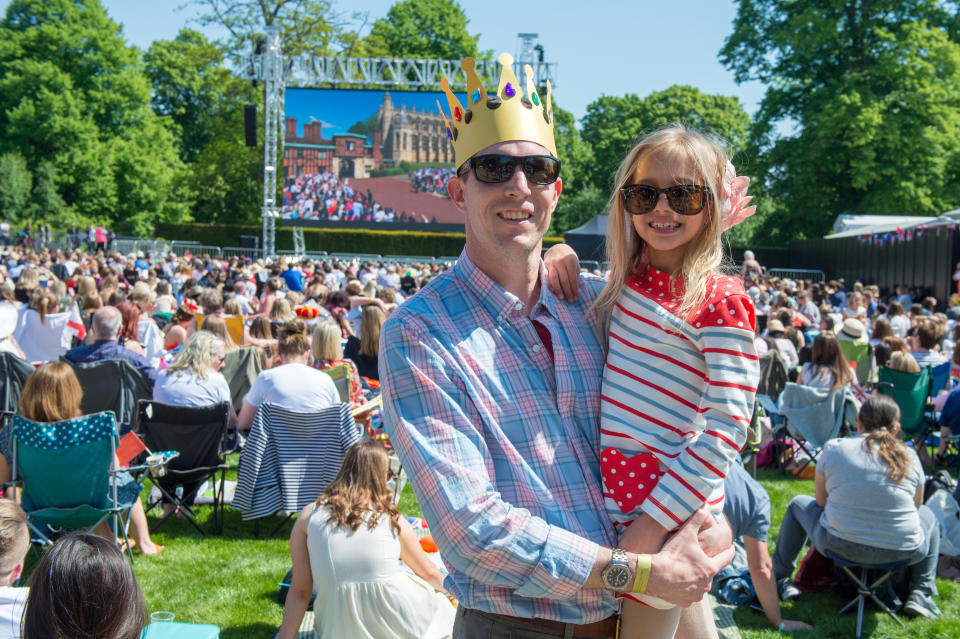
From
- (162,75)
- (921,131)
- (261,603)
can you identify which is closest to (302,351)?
(261,603)

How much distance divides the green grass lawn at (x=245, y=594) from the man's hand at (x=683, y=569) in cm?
348

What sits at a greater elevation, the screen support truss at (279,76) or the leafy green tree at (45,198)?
the screen support truss at (279,76)

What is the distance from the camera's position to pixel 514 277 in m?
1.88

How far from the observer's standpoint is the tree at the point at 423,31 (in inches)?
1839

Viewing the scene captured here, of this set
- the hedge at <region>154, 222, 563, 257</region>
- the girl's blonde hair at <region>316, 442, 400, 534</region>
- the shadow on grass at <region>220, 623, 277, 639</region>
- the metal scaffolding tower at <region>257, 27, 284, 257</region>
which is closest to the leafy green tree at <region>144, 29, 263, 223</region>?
the hedge at <region>154, 222, 563, 257</region>

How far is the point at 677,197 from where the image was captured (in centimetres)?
194

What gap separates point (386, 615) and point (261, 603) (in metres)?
1.44

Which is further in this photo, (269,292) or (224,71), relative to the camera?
(224,71)

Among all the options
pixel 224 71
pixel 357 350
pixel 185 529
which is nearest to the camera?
pixel 185 529

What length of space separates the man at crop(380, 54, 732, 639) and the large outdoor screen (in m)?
31.9

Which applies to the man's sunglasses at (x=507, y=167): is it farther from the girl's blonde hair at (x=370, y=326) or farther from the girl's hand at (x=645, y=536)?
the girl's blonde hair at (x=370, y=326)

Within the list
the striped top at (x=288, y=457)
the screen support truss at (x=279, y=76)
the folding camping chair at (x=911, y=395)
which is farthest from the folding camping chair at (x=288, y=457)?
the screen support truss at (x=279, y=76)

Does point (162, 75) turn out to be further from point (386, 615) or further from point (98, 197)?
point (386, 615)

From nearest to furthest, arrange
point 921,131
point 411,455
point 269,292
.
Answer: point 411,455 < point 269,292 < point 921,131
